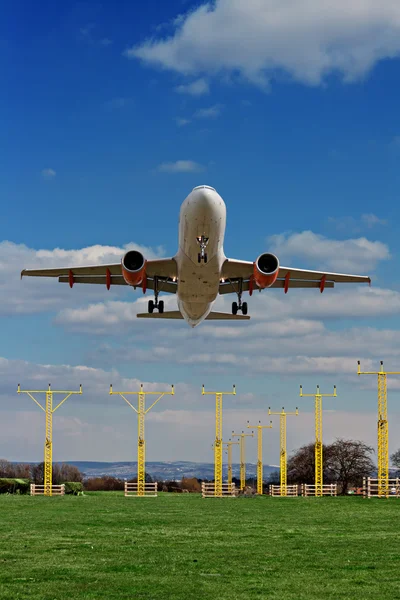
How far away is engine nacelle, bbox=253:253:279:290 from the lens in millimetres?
35250

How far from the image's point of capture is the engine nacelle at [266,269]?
116 feet

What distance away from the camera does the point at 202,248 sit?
32125mm

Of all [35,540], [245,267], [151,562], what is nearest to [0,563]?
[151,562]

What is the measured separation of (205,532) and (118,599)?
42.8 ft

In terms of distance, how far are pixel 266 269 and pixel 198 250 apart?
4035 mm

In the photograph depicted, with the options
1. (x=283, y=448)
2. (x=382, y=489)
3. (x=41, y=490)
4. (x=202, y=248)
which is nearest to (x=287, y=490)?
(x=283, y=448)

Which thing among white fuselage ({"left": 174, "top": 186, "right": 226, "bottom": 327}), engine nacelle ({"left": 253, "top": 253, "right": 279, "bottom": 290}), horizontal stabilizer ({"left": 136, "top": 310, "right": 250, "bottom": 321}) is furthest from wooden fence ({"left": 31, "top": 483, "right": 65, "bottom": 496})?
engine nacelle ({"left": 253, "top": 253, "right": 279, "bottom": 290})

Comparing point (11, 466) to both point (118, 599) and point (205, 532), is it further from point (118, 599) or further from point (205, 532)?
point (118, 599)

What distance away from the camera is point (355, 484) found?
4823 inches

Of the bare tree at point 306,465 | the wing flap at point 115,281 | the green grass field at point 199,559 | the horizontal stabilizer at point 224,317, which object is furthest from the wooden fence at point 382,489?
the bare tree at point 306,465

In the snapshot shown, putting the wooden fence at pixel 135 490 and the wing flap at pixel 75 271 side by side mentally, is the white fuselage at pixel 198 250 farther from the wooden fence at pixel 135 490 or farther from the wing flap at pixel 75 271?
the wooden fence at pixel 135 490

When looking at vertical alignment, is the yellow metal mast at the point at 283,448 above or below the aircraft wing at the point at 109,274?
below

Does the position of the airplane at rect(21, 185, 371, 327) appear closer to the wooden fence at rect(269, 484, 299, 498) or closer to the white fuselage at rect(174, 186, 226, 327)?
the white fuselage at rect(174, 186, 226, 327)

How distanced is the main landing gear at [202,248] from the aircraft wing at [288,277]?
406 centimetres
